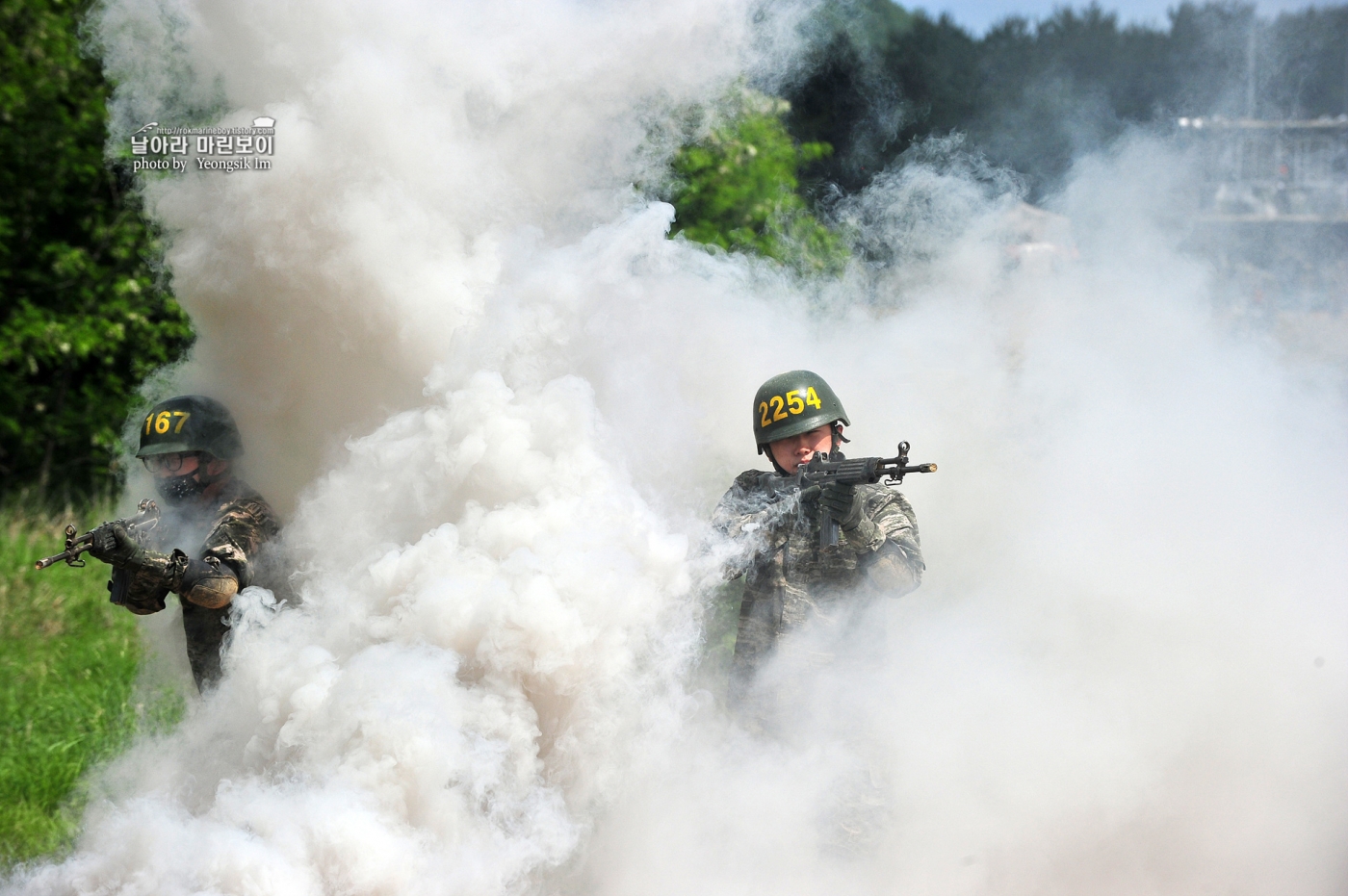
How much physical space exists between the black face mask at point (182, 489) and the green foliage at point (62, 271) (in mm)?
4365

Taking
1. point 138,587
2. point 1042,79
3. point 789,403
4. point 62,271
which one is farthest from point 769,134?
point 62,271

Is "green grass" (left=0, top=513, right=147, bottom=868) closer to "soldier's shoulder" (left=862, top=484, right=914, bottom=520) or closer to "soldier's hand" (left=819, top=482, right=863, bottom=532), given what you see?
"soldier's hand" (left=819, top=482, right=863, bottom=532)

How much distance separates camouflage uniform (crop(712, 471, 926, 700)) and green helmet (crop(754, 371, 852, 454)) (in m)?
0.21

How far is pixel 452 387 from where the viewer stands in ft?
13.6

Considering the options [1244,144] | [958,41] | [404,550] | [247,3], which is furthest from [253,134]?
[1244,144]

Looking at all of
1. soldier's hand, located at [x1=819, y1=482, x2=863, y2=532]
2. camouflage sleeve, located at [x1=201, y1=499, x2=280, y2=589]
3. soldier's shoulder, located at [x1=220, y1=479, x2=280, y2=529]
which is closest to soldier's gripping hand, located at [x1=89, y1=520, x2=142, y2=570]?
camouflage sleeve, located at [x1=201, y1=499, x2=280, y2=589]

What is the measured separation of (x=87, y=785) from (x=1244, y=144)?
31.0ft

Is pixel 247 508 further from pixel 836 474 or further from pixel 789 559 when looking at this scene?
pixel 836 474

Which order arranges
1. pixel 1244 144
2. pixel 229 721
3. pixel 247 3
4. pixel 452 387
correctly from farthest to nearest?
pixel 1244 144 < pixel 247 3 < pixel 452 387 < pixel 229 721

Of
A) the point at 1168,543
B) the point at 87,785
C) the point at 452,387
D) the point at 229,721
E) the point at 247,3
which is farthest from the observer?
the point at 1168,543

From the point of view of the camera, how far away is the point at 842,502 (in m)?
3.89

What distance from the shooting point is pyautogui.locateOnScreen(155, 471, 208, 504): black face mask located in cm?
463

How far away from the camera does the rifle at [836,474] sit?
12.5 feet

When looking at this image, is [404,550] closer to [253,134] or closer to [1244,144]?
[253,134]
